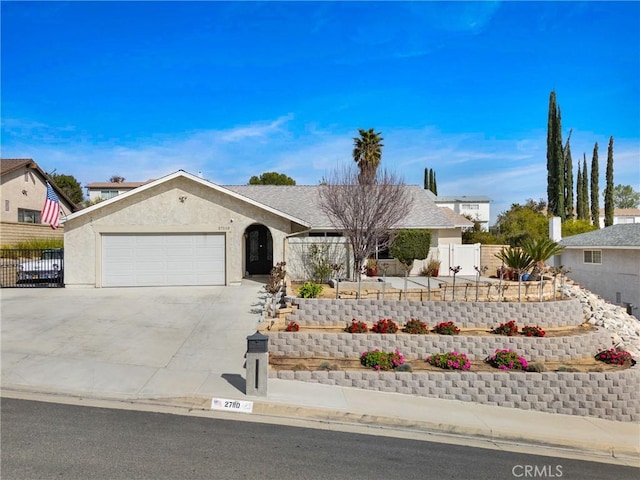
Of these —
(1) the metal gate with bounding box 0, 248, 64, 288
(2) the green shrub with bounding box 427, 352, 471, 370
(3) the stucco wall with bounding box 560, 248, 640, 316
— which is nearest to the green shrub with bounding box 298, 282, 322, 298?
(2) the green shrub with bounding box 427, 352, 471, 370

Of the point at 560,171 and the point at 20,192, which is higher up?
the point at 560,171

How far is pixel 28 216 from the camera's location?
3056cm

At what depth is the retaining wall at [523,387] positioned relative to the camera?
9727mm

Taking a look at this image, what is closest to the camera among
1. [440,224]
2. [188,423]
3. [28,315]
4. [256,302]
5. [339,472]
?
[339,472]

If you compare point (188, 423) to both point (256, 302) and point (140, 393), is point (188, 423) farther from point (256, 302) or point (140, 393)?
point (256, 302)

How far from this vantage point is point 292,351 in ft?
35.9

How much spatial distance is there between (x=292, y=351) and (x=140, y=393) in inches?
166

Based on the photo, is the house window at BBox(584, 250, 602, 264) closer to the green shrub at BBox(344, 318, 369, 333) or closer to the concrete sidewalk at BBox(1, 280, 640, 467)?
the concrete sidewalk at BBox(1, 280, 640, 467)

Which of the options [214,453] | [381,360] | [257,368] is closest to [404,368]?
[381,360]

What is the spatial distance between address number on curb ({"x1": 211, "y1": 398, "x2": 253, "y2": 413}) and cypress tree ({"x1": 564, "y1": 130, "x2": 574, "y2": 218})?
45.6 meters

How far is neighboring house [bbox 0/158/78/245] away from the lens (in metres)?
27.1

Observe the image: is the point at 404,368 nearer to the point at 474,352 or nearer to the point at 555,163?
the point at 474,352

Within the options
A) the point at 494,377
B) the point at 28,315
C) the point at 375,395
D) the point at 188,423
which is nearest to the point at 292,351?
the point at 375,395

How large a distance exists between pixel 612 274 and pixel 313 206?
1691 centimetres
